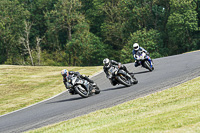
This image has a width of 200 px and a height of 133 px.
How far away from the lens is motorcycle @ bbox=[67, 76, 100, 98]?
15.8 meters

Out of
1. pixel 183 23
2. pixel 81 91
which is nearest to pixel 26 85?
pixel 81 91

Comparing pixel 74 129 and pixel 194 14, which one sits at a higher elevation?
pixel 194 14

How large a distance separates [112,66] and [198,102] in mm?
7534

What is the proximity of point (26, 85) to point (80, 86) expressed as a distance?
12299 millimetres

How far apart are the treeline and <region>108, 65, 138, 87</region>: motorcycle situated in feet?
126

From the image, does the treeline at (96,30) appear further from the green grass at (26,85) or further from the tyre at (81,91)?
the tyre at (81,91)

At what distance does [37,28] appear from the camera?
80.4 m

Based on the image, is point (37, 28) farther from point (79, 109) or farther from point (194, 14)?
point (79, 109)

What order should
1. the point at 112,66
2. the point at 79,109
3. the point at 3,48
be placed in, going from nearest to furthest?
the point at 79,109 < the point at 112,66 < the point at 3,48

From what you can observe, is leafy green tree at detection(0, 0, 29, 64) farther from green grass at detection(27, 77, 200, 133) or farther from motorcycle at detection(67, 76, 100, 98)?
green grass at detection(27, 77, 200, 133)

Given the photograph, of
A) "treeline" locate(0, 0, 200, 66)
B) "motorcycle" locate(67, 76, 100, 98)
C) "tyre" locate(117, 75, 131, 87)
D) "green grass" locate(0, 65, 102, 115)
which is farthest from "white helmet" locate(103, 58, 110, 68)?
"treeline" locate(0, 0, 200, 66)

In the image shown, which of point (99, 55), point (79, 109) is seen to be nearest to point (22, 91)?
point (79, 109)

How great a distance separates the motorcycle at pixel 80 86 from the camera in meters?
15.8

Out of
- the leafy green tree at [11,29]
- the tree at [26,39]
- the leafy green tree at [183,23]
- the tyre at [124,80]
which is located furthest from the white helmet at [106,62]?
the leafy green tree at [11,29]
